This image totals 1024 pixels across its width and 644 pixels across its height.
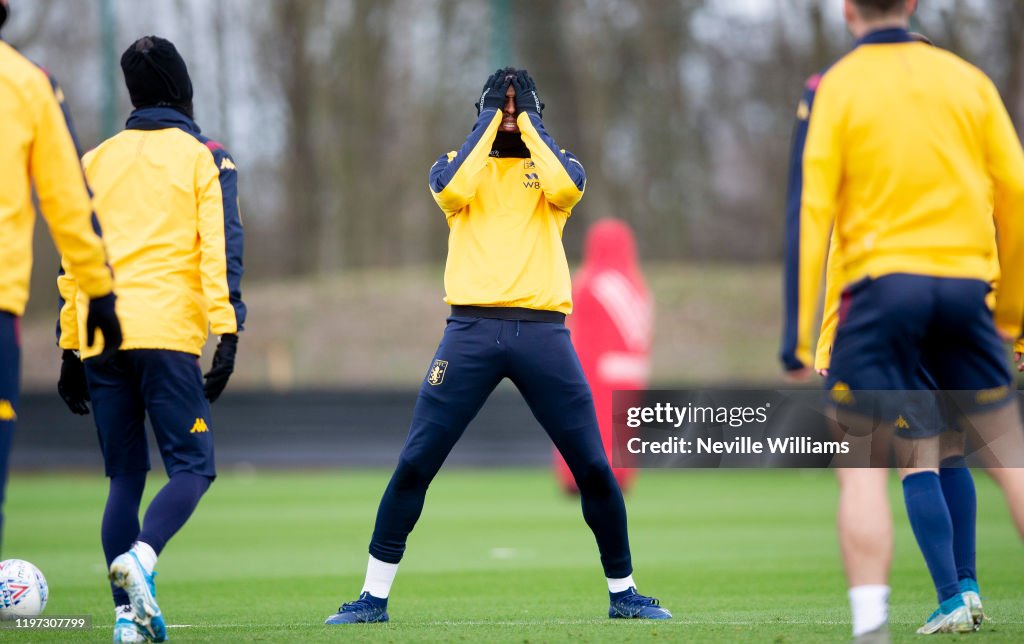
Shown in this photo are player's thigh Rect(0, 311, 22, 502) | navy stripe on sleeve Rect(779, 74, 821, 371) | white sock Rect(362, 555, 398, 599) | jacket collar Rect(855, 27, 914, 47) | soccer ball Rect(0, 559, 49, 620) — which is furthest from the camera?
soccer ball Rect(0, 559, 49, 620)

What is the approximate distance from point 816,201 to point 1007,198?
70 centimetres

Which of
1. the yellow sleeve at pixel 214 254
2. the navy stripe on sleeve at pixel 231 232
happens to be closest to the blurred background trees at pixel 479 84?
the navy stripe on sleeve at pixel 231 232

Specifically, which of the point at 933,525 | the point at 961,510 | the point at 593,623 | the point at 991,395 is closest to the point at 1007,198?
the point at 991,395

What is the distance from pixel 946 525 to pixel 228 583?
433cm

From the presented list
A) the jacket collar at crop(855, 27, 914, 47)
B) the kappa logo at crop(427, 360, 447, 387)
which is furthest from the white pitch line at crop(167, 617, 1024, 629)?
the jacket collar at crop(855, 27, 914, 47)

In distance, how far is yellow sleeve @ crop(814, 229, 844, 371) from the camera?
200 inches

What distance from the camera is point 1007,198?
444cm

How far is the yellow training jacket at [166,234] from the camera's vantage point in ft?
17.2

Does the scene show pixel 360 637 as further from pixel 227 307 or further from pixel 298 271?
pixel 298 271

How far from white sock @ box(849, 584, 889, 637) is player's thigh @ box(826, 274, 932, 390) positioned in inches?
24.4

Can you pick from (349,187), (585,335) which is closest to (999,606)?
(585,335)

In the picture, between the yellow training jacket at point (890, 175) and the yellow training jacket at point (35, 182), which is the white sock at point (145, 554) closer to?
the yellow training jacket at point (35, 182)

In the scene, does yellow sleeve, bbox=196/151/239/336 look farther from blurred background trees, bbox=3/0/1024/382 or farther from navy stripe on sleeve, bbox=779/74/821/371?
blurred background trees, bbox=3/0/1024/382

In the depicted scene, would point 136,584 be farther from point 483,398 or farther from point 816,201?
point 816,201
